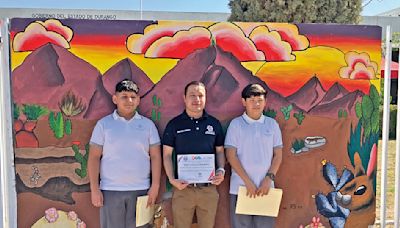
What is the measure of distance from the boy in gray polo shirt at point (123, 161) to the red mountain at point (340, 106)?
1727mm

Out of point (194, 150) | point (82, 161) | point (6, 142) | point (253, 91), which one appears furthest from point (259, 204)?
point (6, 142)

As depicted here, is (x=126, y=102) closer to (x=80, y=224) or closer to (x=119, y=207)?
(x=119, y=207)

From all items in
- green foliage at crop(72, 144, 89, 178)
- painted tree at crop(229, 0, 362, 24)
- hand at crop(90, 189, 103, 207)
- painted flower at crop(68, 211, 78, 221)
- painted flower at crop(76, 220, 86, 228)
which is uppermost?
painted tree at crop(229, 0, 362, 24)

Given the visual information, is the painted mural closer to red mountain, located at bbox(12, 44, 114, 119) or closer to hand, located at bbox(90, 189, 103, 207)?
red mountain, located at bbox(12, 44, 114, 119)

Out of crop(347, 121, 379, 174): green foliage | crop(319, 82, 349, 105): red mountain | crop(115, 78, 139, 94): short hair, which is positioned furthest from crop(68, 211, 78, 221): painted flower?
crop(347, 121, 379, 174): green foliage

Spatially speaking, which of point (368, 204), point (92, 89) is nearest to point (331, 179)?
point (368, 204)

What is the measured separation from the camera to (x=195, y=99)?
3641 millimetres

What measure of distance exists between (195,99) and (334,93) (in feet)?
5.21

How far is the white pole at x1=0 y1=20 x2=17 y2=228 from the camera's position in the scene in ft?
12.3

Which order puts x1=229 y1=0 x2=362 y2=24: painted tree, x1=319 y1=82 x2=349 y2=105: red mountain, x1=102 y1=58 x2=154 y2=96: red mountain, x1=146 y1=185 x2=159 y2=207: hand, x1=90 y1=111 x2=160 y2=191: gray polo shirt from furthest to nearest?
x1=229 y1=0 x2=362 y2=24: painted tree, x1=319 y1=82 x2=349 y2=105: red mountain, x1=102 y1=58 x2=154 y2=96: red mountain, x1=146 y1=185 x2=159 y2=207: hand, x1=90 y1=111 x2=160 y2=191: gray polo shirt

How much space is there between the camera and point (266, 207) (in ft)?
12.6

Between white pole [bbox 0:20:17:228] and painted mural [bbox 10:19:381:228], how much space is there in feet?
0.37

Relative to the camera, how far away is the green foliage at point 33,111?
3.93m

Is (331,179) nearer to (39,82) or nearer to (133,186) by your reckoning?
(133,186)
